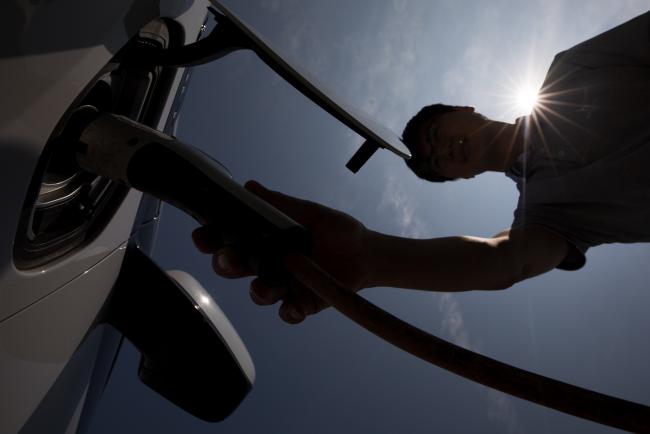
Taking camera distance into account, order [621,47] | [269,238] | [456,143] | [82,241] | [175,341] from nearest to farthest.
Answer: [269,238], [82,241], [175,341], [621,47], [456,143]

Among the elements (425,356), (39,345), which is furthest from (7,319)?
(425,356)

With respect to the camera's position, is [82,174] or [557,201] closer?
[82,174]

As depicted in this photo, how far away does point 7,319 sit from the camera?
39cm

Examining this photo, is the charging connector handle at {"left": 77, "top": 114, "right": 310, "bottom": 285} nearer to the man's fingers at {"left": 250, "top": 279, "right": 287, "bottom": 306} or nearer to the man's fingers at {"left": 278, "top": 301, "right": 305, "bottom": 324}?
the man's fingers at {"left": 250, "top": 279, "right": 287, "bottom": 306}

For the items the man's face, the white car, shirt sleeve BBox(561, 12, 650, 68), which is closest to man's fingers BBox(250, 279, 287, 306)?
the white car

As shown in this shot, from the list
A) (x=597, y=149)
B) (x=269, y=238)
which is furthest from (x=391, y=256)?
(x=597, y=149)

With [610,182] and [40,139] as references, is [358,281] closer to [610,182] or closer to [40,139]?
[40,139]

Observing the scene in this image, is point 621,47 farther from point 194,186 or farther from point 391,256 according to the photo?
point 194,186

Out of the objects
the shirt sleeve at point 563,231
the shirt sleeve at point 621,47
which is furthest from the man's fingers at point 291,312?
the shirt sleeve at point 621,47

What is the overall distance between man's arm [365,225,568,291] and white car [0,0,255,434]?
38 centimetres

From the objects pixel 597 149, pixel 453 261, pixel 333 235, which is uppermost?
→ pixel 597 149

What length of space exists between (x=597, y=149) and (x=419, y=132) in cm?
83

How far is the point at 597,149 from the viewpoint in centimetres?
106

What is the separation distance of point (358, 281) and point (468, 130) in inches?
45.3
